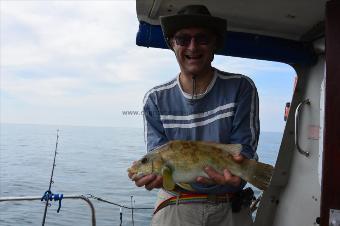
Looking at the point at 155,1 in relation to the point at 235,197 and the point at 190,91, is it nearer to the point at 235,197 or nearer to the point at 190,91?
the point at 190,91

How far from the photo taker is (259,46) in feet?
16.4

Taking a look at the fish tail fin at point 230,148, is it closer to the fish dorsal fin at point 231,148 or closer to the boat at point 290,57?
the fish dorsal fin at point 231,148

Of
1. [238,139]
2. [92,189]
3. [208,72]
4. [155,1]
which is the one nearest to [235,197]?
[238,139]

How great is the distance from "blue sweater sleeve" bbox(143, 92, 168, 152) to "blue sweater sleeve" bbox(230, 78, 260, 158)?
59cm

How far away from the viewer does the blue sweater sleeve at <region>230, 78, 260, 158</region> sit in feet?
11.7

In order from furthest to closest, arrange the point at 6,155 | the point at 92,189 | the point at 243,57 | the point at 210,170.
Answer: the point at 6,155, the point at 92,189, the point at 243,57, the point at 210,170

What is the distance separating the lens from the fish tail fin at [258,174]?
3293mm

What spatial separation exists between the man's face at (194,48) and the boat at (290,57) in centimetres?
75

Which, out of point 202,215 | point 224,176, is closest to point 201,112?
point 224,176

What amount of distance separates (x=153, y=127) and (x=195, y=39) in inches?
31.8

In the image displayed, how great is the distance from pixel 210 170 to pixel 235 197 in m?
0.48

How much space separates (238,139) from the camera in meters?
3.56

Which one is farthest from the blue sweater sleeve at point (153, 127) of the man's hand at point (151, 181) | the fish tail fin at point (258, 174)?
the fish tail fin at point (258, 174)

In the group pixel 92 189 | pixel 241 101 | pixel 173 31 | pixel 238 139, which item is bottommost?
pixel 92 189
